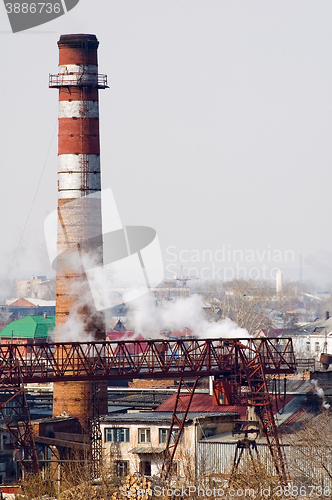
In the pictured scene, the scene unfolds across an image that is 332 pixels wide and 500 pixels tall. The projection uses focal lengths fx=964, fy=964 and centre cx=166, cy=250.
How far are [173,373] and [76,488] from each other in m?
10.1

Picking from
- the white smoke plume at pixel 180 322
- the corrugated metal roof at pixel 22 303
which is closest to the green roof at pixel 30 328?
the white smoke plume at pixel 180 322

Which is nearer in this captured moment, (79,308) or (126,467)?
(126,467)

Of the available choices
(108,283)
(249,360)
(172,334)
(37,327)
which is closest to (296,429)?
(249,360)

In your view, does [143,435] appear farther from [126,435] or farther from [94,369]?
[94,369]

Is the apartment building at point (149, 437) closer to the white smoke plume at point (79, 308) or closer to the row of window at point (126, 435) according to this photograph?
the row of window at point (126, 435)

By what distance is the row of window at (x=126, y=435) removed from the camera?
41.5 m

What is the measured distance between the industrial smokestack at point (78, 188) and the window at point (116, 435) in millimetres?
2518

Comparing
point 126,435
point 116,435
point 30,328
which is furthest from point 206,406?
point 30,328

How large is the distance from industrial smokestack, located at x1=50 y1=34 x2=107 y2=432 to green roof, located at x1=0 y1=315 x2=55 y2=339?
98.9 ft

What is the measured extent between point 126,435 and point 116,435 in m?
0.55

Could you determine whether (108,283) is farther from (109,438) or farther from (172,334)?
(172,334)

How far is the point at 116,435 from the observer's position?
1672 inches

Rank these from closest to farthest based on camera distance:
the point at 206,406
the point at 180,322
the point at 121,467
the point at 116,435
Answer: the point at 121,467 → the point at 116,435 → the point at 206,406 → the point at 180,322

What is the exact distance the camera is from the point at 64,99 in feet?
151
